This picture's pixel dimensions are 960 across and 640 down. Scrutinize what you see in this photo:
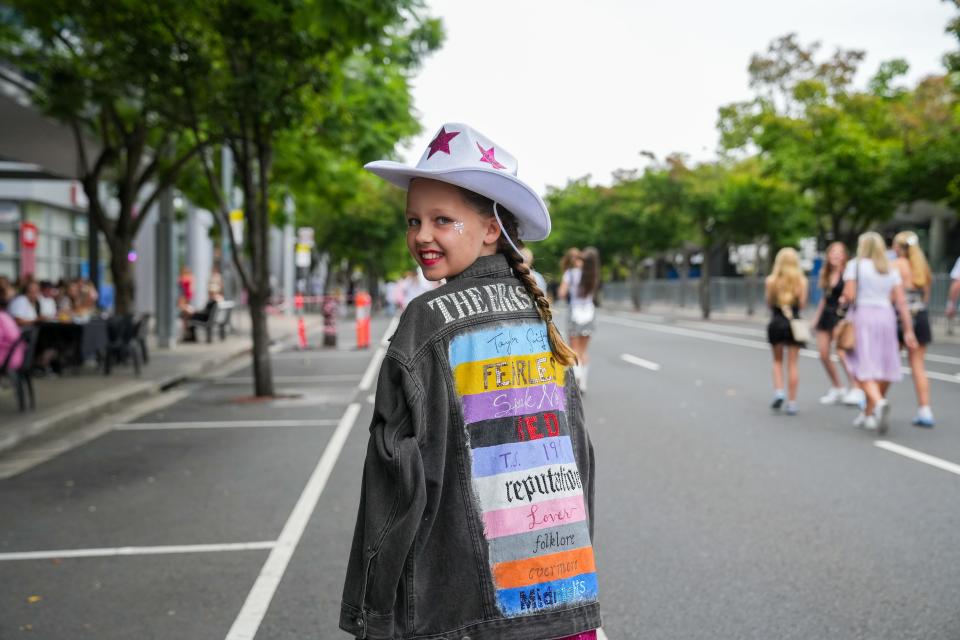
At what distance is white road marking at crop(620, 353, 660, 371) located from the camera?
16.1 metres

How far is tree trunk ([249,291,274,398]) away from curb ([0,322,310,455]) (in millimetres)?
1619

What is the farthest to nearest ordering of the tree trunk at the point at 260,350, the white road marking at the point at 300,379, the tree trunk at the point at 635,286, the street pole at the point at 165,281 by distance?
the tree trunk at the point at 635,286 → the street pole at the point at 165,281 → the white road marking at the point at 300,379 → the tree trunk at the point at 260,350

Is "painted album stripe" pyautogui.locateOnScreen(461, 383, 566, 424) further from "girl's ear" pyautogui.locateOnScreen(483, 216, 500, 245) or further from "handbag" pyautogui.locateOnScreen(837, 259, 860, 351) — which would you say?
"handbag" pyautogui.locateOnScreen(837, 259, 860, 351)

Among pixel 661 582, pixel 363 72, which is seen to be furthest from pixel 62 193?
pixel 661 582

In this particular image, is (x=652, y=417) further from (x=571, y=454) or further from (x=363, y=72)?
(x=363, y=72)

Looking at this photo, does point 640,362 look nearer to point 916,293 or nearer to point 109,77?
point 916,293

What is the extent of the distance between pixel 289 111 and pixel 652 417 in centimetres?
573

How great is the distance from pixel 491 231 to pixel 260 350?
34.7 feet

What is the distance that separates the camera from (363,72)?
56.1ft

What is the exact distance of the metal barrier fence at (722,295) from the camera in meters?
30.1

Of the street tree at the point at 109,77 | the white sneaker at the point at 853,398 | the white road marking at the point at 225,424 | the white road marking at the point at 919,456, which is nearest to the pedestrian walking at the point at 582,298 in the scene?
the white sneaker at the point at 853,398

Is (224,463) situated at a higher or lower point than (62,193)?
lower

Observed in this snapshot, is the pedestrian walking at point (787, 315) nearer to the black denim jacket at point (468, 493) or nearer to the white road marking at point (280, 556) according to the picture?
the white road marking at point (280, 556)

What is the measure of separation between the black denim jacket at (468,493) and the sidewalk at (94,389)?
7.75 meters
